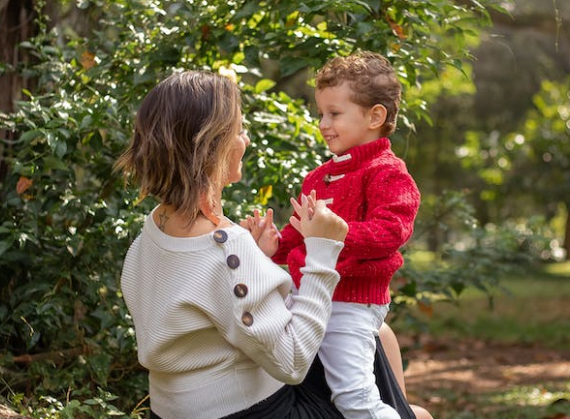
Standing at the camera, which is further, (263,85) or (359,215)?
(263,85)

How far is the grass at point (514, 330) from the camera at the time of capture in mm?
5578

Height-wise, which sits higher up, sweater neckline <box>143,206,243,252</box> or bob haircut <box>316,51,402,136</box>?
bob haircut <box>316,51,402,136</box>

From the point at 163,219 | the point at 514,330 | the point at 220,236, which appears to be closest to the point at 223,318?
the point at 220,236

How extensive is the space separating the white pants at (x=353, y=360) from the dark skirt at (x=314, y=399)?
0.06 meters

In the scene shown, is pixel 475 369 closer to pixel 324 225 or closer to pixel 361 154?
pixel 361 154

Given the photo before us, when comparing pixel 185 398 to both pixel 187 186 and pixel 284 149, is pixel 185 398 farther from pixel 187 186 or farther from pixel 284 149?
pixel 284 149

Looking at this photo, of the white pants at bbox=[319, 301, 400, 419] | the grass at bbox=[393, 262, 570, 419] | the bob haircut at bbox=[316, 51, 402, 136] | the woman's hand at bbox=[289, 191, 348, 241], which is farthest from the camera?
the grass at bbox=[393, 262, 570, 419]

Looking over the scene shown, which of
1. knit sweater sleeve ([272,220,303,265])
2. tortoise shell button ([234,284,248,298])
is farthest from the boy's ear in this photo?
tortoise shell button ([234,284,248,298])

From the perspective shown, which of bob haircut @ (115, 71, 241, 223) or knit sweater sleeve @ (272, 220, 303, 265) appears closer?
bob haircut @ (115, 71, 241, 223)

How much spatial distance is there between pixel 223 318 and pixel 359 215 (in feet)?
2.10

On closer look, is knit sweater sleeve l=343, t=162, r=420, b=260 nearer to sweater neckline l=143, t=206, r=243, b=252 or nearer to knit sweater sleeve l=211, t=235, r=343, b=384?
knit sweater sleeve l=211, t=235, r=343, b=384

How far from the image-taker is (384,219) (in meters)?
2.62

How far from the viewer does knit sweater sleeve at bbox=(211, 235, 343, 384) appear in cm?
230

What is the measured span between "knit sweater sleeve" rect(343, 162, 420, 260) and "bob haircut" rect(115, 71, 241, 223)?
1.52 ft
